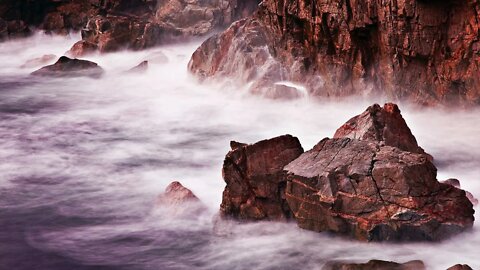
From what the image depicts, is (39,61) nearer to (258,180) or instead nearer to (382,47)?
(382,47)

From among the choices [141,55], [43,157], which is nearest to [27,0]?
[141,55]

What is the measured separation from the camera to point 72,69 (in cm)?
3547

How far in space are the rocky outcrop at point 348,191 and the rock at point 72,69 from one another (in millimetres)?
19487

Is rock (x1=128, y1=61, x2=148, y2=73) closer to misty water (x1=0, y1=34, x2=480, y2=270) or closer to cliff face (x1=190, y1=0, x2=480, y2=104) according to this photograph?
misty water (x1=0, y1=34, x2=480, y2=270)

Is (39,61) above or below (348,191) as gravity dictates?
below

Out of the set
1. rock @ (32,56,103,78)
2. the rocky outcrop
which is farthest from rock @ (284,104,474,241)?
rock @ (32,56,103,78)

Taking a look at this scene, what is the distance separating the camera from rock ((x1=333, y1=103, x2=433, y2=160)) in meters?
17.8

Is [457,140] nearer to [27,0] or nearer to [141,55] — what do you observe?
[141,55]

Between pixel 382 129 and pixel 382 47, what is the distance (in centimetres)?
818

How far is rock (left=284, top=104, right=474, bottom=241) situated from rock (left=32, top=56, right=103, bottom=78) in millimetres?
20828

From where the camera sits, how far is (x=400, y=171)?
15.5 meters

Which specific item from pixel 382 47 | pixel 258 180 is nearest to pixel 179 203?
pixel 258 180

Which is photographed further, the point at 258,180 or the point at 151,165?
the point at 151,165

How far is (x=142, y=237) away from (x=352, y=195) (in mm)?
4519
